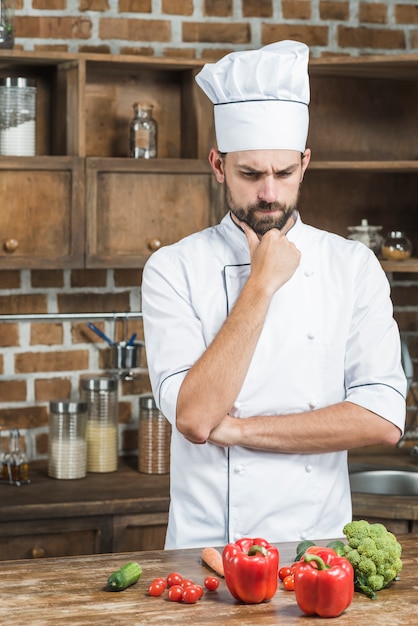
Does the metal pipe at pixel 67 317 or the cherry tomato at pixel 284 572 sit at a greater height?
the metal pipe at pixel 67 317

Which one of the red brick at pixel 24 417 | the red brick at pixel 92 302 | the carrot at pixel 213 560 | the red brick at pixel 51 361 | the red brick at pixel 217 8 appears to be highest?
the red brick at pixel 217 8

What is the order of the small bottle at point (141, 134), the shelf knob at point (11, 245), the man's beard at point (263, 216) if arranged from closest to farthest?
the man's beard at point (263, 216) < the shelf knob at point (11, 245) < the small bottle at point (141, 134)

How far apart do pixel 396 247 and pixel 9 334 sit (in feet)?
4.24

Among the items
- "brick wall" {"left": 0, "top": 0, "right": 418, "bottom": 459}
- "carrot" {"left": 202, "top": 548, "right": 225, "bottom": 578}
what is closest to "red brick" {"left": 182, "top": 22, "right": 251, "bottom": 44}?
"brick wall" {"left": 0, "top": 0, "right": 418, "bottom": 459}

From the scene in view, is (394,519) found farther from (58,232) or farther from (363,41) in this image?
(363,41)

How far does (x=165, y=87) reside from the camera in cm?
350

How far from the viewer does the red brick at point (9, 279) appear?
3432 millimetres

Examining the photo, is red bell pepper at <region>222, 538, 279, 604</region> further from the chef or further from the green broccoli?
the chef

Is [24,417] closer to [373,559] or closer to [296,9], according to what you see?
[296,9]

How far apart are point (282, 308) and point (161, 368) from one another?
308 millimetres

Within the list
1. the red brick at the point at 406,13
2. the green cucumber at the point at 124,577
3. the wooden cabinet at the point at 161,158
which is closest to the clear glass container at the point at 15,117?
the wooden cabinet at the point at 161,158

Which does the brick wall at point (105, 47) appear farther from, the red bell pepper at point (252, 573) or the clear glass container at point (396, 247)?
the red bell pepper at point (252, 573)

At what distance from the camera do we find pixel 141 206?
327 centimetres

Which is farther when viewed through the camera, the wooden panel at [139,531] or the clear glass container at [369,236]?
the clear glass container at [369,236]
